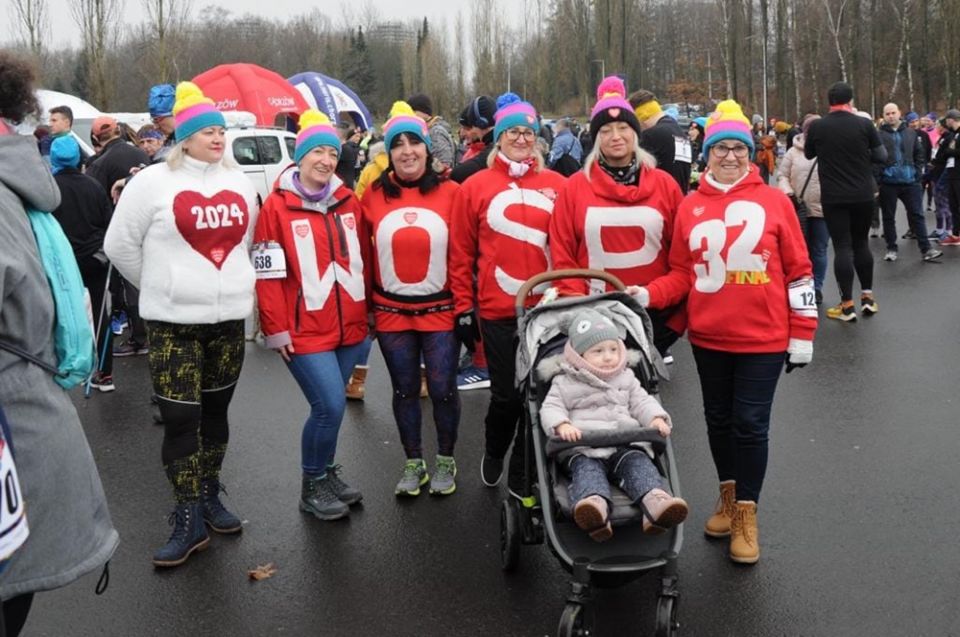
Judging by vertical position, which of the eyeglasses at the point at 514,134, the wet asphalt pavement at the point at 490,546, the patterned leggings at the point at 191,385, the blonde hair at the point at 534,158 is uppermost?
the eyeglasses at the point at 514,134

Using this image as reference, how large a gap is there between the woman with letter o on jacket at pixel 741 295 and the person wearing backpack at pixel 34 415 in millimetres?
2618

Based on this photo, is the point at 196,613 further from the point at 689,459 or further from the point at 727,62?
the point at 727,62

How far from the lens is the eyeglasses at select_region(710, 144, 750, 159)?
169 inches

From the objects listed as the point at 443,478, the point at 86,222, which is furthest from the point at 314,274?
the point at 86,222

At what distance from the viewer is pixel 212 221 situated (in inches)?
172

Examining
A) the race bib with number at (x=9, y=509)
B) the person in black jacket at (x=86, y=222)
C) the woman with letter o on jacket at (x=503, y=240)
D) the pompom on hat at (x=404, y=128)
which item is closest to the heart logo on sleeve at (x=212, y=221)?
the pompom on hat at (x=404, y=128)

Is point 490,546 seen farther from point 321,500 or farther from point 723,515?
point 723,515

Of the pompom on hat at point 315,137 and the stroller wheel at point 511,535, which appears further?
the pompom on hat at point 315,137

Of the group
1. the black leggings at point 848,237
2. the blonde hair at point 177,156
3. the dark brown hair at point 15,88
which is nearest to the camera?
the dark brown hair at point 15,88

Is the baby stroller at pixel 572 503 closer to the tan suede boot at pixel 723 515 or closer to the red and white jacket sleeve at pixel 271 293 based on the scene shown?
the tan suede boot at pixel 723 515

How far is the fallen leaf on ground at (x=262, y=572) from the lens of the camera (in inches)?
171

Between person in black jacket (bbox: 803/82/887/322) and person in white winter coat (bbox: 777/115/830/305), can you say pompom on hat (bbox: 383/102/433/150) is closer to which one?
person in black jacket (bbox: 803/82/887/322)

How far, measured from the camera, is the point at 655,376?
420 centimetres

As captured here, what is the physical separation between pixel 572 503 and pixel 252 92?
24700mm
